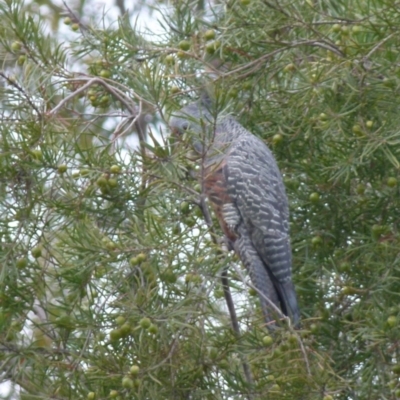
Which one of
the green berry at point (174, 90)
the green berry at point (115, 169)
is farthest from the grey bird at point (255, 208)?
the green berry at point (115, 169)

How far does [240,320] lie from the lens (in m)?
3.67

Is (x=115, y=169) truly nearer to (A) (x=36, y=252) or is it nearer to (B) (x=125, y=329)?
(A) (x=36, y=252)

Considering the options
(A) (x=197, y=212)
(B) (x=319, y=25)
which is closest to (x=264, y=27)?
(B) (x=319, y=25)

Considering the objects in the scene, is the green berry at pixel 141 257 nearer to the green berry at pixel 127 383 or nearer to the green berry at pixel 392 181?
the green berry at pixel 127 383

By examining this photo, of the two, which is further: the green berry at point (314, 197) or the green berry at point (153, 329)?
the green berry at point (314, 197)

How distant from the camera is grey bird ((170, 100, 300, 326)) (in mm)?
4188

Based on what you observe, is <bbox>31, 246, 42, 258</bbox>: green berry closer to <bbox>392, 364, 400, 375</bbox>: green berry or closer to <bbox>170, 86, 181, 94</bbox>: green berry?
<bbox>170, 86, 181, 94</bbox>: green berry

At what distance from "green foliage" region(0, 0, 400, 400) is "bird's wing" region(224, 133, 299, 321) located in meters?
0.06

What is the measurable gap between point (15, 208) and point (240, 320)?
91cm

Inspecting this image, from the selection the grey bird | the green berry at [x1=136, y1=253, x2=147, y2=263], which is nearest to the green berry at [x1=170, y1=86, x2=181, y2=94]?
the grey bird

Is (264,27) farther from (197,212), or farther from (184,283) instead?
(184,283)

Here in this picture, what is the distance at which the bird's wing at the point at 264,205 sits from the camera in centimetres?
417

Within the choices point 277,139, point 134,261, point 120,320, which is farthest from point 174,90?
point 120,320

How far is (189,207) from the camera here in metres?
3.97
